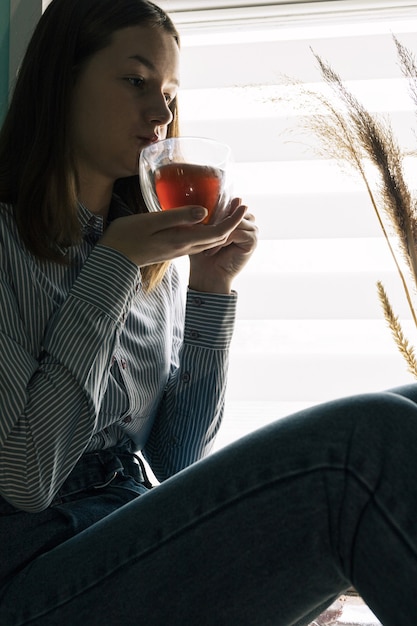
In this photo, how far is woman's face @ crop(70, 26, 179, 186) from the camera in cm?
129

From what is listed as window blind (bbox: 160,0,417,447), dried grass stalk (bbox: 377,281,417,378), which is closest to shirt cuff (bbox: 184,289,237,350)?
dried grass stalk (bbox: 377,281,417,378)

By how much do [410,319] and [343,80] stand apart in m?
0.63

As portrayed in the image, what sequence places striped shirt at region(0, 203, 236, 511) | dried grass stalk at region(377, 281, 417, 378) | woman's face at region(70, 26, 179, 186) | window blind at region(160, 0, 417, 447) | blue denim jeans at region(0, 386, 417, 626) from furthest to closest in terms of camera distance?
window blind at region(160, 0, 417, 447) → dried grass stalk at region(377, 281, 417, 378) → woman's face at region(70, 26, 179, 186) → striped shirt at region(0, 203, 236, 511) → blue denim jeans at region(0, 386, 417, 626)

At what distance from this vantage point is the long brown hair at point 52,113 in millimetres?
1273

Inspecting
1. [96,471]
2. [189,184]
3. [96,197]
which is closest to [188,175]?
[189,184]

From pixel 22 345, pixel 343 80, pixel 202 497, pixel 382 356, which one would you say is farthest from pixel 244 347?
pixel 202 497

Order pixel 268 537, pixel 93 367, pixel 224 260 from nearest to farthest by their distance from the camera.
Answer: pixel 268 537, pixel 93 367, pixel 224 260

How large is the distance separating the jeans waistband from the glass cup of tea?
0.37 meters

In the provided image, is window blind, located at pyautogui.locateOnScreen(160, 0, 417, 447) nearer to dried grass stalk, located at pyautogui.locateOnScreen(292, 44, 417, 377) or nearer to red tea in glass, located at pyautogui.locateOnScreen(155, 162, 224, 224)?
dried grass stalk, located at pyautogui.locateOnScreen(292, 44, 417, 377)

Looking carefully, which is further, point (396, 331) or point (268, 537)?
point (396, 331)

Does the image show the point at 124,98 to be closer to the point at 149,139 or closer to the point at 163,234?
the point at 149,139

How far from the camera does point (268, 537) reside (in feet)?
2.94

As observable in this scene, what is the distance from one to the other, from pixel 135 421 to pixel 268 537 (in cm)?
46

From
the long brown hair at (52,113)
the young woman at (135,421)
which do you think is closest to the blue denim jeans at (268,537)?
the young woman at (135,421)
